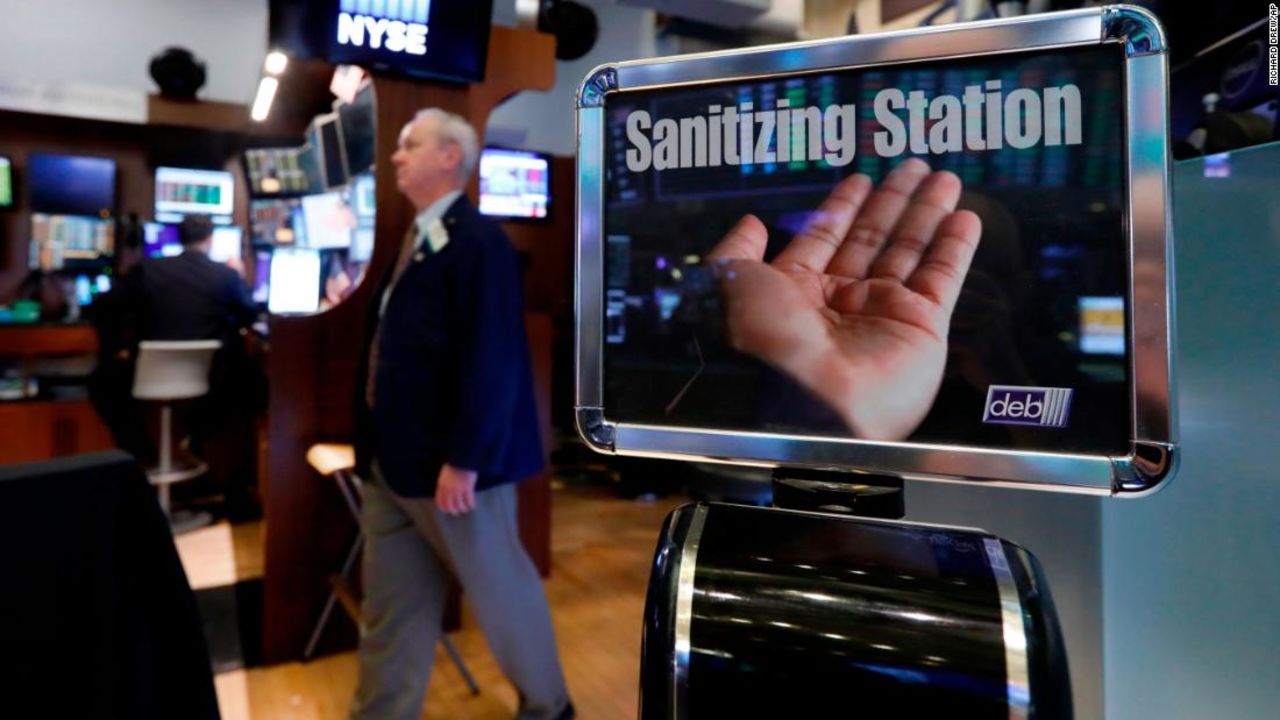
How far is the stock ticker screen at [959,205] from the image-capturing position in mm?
608

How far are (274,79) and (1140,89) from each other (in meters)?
3.87

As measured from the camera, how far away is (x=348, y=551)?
2600 millimetres

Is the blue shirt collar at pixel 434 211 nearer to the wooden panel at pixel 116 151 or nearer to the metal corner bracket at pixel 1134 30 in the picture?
the metal corner bracket at pixel 1134 30

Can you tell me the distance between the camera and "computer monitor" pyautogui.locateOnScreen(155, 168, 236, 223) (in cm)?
545

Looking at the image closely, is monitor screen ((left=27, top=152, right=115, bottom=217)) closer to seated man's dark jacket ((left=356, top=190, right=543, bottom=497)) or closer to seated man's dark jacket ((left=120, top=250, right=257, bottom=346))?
seated man's dark jacket ((left=120, top=250, right=257, bottom=346))

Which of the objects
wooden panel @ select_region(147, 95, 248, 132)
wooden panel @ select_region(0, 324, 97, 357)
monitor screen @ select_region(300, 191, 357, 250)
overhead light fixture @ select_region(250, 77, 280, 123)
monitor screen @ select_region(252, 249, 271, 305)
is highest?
wooden panel @ select_region(147, 95, 248, 132)

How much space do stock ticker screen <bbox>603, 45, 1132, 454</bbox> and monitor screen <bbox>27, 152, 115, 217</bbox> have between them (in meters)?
5.75

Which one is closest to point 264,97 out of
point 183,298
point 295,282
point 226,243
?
point 295,282

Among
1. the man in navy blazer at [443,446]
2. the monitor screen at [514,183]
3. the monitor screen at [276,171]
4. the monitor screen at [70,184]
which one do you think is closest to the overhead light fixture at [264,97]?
the monitor screen at [276,171]

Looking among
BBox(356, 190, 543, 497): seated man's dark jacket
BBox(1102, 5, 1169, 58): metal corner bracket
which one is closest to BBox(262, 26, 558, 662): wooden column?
BBox(356, 190, 543, 497): seated man's dark jacket

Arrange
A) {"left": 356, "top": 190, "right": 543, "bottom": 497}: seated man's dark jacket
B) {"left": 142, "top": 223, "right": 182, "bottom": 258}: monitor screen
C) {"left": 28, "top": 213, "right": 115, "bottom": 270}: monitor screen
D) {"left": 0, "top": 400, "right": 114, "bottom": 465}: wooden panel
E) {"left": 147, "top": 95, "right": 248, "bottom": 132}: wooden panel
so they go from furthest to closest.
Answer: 1. {"left": 142, "top": 223, "right": 182, "bottom": 258}: monitor screen
2. {"left": 147, "top": 95, "right": 248, "bottom": 132}: wooden panel
3. {"left": 28, "top": 213, "right": 115, "bottom": 270}: monitor screen
4. {"left": 0, "top": 400, "right": 114, "bottom": 465}: wooden panel
5. {"left": 356, "top": 190, "right": 543, "bottom": 497}: seated man's dark jacket

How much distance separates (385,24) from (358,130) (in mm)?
941

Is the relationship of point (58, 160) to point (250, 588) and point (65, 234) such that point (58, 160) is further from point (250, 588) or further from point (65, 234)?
point (250, 588)

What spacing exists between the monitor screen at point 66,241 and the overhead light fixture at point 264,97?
5.09 ft
